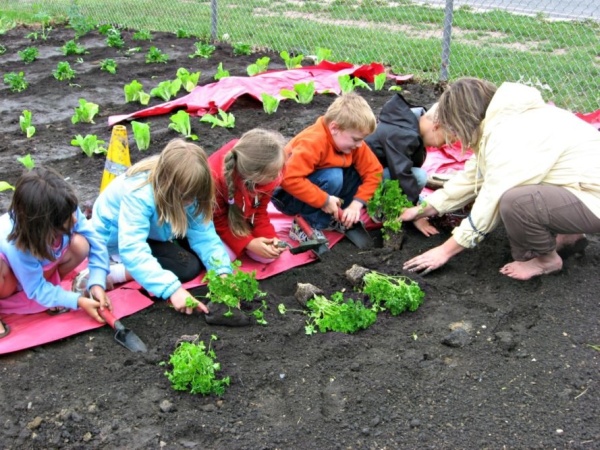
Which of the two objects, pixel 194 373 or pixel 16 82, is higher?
pixel 194 373

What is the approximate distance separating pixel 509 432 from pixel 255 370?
3.88 ft

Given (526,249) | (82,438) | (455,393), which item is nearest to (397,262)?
(526,249)

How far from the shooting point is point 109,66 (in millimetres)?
8758

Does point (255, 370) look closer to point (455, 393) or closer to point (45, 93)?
point (455, 393)

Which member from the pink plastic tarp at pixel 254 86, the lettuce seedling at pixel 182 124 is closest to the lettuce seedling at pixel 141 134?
the lettuce seedling at pixel 182 124

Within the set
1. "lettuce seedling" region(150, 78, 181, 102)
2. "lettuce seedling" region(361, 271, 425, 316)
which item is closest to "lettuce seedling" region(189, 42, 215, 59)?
"lettuce seedling" region(150, 78, 181, 102)

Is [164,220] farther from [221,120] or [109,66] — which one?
[109,66]

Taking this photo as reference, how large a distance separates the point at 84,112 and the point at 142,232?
3.51 meters

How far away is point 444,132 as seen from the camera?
4.10 meters

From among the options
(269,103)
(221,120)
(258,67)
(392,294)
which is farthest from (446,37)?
(392,294)

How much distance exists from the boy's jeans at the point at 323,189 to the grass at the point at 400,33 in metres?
3.16

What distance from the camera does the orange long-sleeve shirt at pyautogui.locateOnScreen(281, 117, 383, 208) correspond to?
4.34m

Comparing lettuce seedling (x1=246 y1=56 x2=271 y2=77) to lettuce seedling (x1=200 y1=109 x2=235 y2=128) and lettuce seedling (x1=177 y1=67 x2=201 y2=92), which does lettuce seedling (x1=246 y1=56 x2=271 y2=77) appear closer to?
lettuce seedling (x1=177 y1=67 x2=201 y2=92)

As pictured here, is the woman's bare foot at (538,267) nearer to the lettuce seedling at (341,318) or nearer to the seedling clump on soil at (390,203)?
the seedling clump on soil at (390,203)
